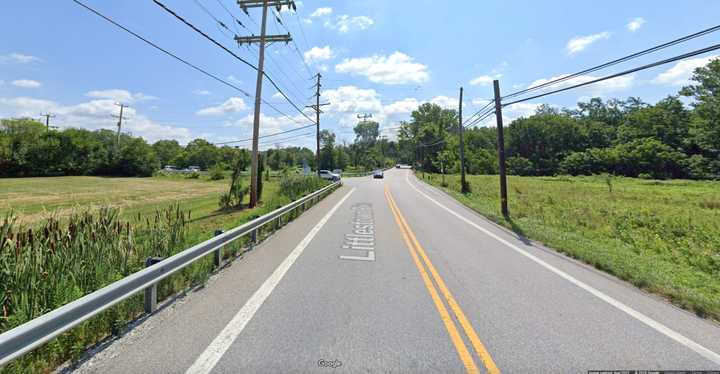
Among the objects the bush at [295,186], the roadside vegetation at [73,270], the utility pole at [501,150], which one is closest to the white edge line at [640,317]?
the roadside vegetation at [73,270]

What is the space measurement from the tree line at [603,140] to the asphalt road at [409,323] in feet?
126

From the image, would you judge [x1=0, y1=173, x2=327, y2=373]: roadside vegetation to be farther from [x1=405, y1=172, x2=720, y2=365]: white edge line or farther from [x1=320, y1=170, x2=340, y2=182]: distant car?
[x1=320, y1=170, x2=340, y2=182]: distant car

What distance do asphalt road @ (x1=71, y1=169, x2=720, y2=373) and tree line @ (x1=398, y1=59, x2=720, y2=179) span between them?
38.5m

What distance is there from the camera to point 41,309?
3234mm

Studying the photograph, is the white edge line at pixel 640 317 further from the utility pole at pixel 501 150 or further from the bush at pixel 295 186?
the bush at pixel 295 186

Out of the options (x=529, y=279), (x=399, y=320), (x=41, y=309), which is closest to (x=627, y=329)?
(x=529, y=279)

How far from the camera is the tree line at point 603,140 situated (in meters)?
48.7

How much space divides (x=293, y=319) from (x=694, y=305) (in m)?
5.90

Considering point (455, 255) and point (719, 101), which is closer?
point (455, 255)

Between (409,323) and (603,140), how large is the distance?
9551cm

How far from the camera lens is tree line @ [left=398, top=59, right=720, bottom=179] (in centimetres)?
4869

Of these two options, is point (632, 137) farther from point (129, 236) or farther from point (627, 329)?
point (129, 236)

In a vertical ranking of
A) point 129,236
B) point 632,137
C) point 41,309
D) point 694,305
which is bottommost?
point 694,305

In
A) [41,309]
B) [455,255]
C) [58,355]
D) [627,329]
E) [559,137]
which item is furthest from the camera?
[559,137]
